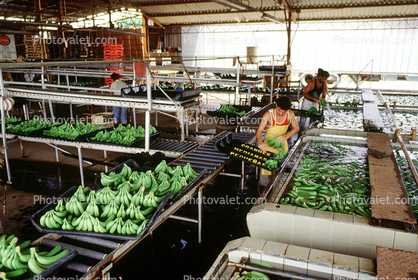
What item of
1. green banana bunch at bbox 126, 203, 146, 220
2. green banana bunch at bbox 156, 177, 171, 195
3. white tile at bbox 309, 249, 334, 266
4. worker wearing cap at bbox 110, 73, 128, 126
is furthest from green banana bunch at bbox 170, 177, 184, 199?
worker wearing cap at bbox 110, 73, 128, 126

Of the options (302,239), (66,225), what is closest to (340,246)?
(302,239)

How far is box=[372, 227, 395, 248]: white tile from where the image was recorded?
2.31m

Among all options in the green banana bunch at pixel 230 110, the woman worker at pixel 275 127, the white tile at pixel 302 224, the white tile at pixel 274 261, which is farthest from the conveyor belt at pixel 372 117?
the white tile at pixel 274 261

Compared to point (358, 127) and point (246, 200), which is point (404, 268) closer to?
point (246, 200)

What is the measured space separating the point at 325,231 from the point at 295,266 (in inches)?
19.6

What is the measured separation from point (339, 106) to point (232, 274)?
7.19m

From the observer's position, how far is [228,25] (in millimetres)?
22484

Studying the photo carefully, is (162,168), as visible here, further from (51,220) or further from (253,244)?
(253,244)

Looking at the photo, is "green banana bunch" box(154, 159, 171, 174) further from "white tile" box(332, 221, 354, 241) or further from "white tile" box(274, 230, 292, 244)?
"white tile" box(332, 221, 354, 241)

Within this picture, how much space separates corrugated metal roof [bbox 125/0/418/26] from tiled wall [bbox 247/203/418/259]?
40.3ft

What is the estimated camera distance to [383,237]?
2.33 meters

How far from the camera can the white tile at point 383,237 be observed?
7.57 feet

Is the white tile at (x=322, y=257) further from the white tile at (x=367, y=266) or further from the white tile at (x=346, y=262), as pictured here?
the white tile at (x=367, y=266)

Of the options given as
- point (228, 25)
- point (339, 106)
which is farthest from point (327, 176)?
point (228, 25)
